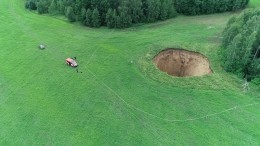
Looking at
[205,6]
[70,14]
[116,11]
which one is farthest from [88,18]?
[205,6]

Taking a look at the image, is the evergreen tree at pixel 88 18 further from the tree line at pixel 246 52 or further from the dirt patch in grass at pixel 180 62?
the tree line at pixel 246 52

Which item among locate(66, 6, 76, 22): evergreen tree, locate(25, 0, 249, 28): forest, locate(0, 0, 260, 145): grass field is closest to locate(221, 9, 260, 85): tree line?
locate(0, 0, 260, 145): grass field

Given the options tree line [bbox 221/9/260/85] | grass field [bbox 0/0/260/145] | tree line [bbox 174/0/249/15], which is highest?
tree line [bbox 174/0/249/15]

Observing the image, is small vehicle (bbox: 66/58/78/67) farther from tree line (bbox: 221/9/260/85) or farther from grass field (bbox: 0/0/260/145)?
tree line (bbox: 221/9/260/85)

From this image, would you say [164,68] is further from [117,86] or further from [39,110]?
[39,110]

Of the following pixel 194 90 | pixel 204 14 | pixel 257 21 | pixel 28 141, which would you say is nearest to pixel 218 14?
pixel 204 14
